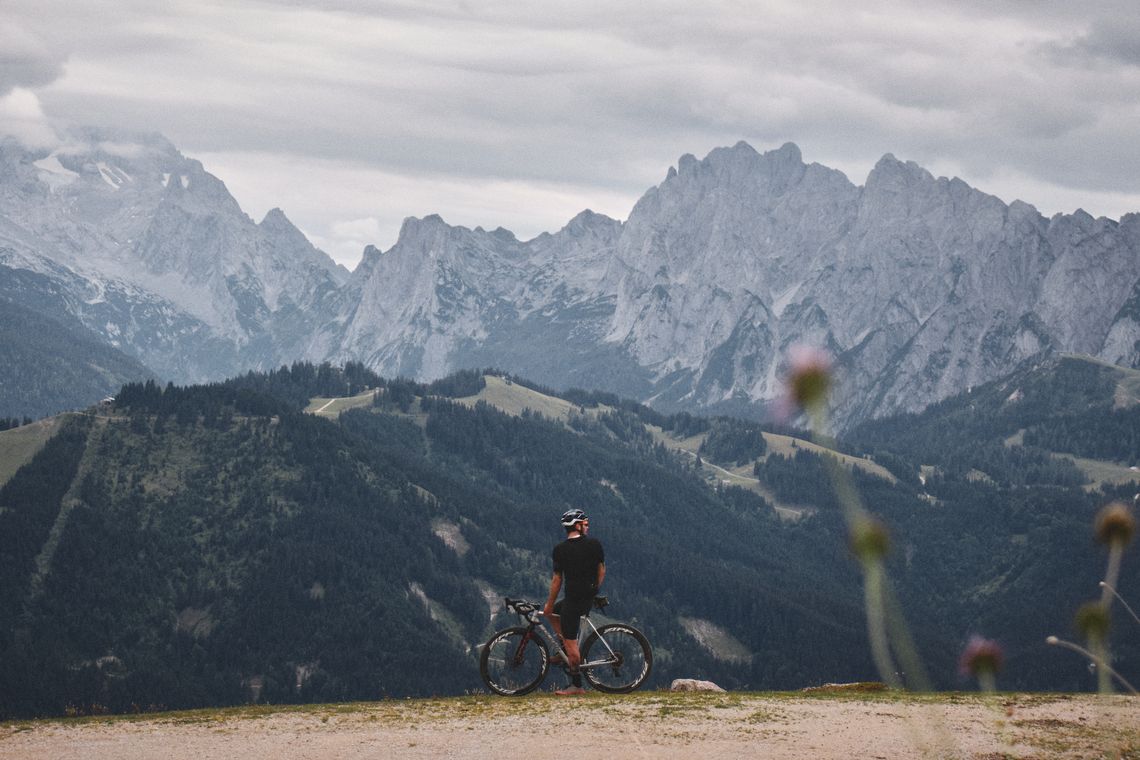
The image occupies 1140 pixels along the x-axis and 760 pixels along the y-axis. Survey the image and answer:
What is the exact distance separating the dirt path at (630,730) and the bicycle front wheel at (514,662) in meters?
0.78

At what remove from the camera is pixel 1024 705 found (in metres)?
40.5

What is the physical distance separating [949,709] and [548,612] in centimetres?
1240

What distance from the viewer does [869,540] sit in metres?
17.6

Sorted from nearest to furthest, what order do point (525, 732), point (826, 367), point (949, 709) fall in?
point (826, 367)
point (525, 732)
point (949, 709)

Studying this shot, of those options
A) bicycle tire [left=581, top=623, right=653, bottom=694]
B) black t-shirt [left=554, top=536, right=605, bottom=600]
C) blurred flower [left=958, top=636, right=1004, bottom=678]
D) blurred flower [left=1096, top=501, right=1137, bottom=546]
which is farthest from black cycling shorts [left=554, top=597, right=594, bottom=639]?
blurred flower [left=1096, top=501, right=1137, bottom=546]

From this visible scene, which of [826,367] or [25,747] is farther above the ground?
[826,367]

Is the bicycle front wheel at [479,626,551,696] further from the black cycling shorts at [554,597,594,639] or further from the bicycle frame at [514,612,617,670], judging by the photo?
the black cycling shorts at [554,597,594,639]

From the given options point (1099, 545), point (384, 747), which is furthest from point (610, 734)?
point (1099, 545)

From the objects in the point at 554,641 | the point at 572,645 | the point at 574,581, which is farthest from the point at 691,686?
the point at 574,581

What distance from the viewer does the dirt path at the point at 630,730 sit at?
111 ft

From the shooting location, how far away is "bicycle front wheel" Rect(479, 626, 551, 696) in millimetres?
42375

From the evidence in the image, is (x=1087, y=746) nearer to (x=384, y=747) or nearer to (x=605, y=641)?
(x=605, y=641)

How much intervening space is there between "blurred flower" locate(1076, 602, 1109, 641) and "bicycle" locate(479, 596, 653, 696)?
76.0 ft

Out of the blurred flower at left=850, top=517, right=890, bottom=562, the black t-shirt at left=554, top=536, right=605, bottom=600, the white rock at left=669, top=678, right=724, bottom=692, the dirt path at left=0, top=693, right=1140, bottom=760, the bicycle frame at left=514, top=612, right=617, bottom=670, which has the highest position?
the blurred flower at left=850, top=517, right=890, bottom=562
